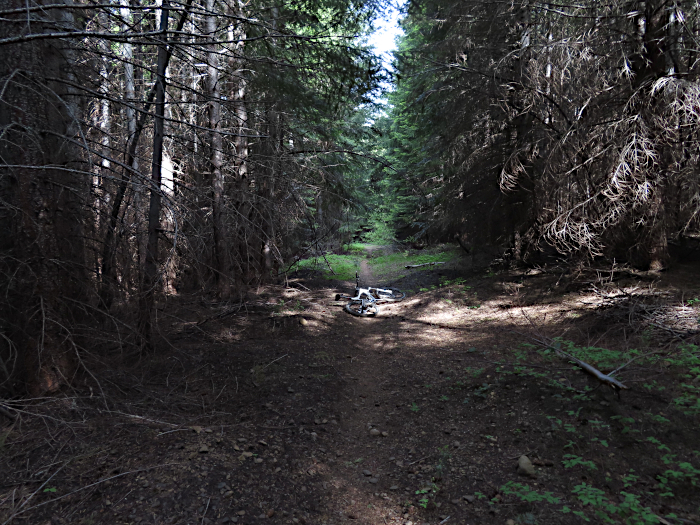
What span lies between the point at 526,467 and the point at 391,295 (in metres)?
9.34

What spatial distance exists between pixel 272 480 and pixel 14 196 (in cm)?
362

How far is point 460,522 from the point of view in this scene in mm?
3146

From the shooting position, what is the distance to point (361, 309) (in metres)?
10.6

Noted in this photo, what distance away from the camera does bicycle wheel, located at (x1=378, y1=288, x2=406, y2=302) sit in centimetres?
1249

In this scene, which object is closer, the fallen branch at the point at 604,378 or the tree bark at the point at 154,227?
the fallen branch at the point at 604,378

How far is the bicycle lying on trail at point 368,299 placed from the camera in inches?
418

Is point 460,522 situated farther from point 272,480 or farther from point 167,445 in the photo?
point 167,445

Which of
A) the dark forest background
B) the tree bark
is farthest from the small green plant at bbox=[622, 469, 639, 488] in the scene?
the tree bark

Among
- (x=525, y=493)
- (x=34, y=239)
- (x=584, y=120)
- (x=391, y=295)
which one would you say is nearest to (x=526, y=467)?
(x=525, y=493)

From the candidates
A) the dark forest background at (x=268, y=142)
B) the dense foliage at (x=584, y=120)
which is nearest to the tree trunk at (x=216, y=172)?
the dark forest background at (x=268, y=142)

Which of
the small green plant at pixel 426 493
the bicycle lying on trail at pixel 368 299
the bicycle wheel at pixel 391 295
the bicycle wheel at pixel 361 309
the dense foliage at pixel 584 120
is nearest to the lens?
the small green plant at pixel 426 493

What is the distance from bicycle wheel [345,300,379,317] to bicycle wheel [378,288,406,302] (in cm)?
126

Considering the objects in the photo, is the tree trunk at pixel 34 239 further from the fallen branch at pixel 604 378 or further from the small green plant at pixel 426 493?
the fallen branch at pixel 604 378

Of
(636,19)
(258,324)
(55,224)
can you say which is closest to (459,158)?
(636,19)
